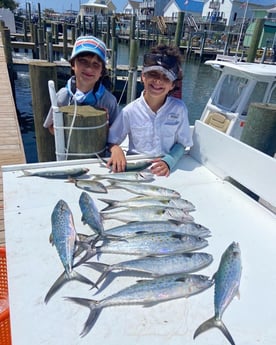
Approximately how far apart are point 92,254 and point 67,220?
0.92ft

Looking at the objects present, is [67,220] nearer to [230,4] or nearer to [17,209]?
[17,209]

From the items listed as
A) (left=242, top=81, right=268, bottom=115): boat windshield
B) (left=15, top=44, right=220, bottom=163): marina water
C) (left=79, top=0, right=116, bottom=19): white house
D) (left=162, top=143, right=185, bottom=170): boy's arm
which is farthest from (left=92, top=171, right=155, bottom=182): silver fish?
(left=79, top=0, right=116, bottom=19): white house

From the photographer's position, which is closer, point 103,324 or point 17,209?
point 103,324

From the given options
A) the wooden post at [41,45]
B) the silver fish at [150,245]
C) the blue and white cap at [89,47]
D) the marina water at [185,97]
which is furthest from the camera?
the wooden post at [41,45]

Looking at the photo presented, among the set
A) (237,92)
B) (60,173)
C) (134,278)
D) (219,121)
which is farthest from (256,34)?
(134,278)

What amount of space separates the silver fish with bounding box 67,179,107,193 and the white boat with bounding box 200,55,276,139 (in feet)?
14.3

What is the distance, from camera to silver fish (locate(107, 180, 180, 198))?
208cm

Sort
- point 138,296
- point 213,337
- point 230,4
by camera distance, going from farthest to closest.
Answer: point 230,4 → point 138,296 → point 213,337

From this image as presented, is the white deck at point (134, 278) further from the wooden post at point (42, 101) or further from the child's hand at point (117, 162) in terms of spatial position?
the wooden post at point (42, 101)

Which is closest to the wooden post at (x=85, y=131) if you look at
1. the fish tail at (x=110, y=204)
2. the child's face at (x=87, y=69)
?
the child's face at (x=87, y=69)

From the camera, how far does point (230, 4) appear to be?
46500mm

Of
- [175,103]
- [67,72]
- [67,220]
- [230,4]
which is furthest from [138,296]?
[230,4]

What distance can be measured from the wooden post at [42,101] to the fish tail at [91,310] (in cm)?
378

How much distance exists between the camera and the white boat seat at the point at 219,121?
603cm
